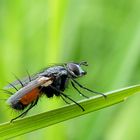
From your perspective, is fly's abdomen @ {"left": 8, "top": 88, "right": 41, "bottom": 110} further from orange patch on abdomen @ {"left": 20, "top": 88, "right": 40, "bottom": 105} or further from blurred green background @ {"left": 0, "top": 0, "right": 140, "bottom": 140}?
blurred green background @ {"left": 0, "top": 0, "right": 140, "bottom": 140}

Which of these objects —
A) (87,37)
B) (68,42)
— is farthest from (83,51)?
(68,42)

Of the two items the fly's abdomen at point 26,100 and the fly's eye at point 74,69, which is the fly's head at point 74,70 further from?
the fly's abdomen at point 26,100

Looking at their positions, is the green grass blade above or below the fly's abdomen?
above

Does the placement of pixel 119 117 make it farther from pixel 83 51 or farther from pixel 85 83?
pixel 83 51

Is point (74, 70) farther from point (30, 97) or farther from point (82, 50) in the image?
point (82, 50)

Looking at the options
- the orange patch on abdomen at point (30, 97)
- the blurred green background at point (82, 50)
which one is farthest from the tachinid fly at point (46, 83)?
the blurred green background at point (82, 50)

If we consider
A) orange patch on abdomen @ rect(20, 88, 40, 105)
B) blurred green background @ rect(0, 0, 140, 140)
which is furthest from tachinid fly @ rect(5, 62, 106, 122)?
blurred green background @ rect(0, 0, 140, 140)
